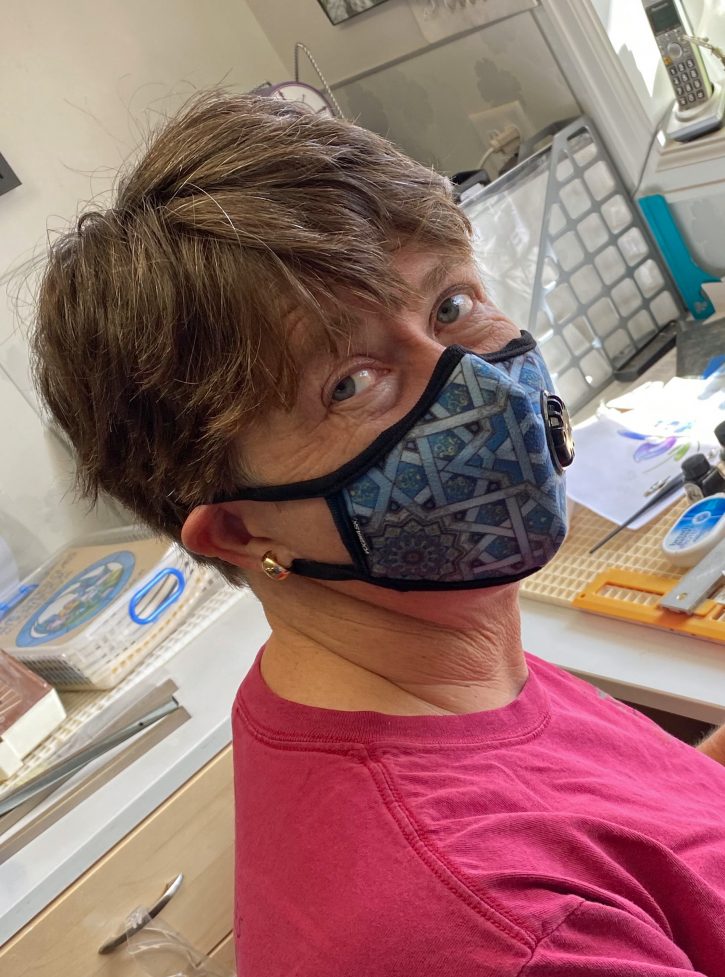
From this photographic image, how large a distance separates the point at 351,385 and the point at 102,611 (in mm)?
915

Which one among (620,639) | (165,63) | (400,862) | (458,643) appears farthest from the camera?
(165,63)

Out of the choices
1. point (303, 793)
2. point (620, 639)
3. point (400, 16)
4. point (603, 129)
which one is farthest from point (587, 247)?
point (303, 793)

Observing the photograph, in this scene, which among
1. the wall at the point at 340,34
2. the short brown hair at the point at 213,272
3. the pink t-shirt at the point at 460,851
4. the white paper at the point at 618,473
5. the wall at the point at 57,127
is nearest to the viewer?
the pink t-shirt at the point at 460,851

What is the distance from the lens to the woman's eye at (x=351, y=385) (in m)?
0.70

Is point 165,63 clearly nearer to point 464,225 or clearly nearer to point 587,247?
point 587,247

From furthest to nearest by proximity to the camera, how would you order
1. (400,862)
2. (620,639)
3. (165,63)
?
(165,63) < (620,639) < (400,862)

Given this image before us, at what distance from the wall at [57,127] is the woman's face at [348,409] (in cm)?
106

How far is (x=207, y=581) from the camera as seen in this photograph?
1.60m

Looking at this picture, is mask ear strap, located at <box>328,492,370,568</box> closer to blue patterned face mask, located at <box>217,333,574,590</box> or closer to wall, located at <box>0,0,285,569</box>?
blue patterned face mask, located at <box>217,333,574,590</box>

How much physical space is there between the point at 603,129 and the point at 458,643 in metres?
1.28

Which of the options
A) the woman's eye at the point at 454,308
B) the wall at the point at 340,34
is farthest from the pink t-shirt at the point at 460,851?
the wall at the point at 340,34

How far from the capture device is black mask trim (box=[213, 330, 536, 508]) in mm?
709

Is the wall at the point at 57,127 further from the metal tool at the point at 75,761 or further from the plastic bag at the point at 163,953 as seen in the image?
the plastic bag at the point at 163,953

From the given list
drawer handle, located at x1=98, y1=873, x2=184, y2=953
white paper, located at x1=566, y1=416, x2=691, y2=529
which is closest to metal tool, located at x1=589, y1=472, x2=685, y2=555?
white paper, located at x1=566, y1=416, x2=691, y2=529
